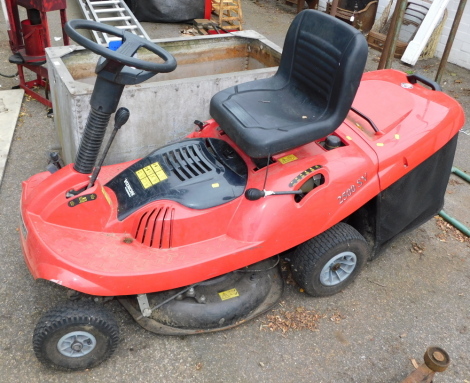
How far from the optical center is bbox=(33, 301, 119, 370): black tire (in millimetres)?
2168

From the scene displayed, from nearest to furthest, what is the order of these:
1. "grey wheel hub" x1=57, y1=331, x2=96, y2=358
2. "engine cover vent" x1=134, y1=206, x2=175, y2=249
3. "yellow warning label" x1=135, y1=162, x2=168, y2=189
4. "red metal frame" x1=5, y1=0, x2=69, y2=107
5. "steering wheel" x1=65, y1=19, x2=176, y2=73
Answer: "steering wheel" x1=65, y1=19, x2=176, y2=73 → "grey wheel hub" x1=57, y1=331, x2=96, y2=358 → "engine cover vent" x1=134, y1=206, x2=175, y2=249 → "yellow warning label" x1=135, y1=162, x2=168, y2=189 → "red metal frame" x1=5, y1=0, x2=69, y2=107

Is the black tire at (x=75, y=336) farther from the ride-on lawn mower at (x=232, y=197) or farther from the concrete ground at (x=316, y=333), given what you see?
the concrete ground at (x=316, y=333)

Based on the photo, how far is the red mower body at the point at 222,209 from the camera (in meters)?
2.19

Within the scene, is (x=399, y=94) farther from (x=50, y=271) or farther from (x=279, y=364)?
(x=50, y=271)

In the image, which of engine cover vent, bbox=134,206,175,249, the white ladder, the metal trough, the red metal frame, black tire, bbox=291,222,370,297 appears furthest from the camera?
the white ladder

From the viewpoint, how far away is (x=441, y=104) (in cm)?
288

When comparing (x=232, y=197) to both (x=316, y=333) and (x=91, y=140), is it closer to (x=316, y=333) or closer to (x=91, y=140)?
(x=91, y=140)

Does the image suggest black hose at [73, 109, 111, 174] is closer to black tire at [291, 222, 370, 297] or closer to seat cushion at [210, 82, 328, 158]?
seat cushion at [210, 82, 328, 158]

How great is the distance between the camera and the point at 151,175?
248 cm

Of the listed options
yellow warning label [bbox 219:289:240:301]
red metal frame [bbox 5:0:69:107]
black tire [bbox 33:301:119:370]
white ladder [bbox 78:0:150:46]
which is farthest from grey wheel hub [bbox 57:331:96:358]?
white ladder [bbox 78:0:150:46]

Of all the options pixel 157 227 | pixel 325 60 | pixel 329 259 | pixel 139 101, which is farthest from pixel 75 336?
pixel 325 60

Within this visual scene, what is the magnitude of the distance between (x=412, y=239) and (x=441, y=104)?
1.01 m

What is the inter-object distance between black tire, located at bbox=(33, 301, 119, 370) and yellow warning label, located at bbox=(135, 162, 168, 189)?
659 mm

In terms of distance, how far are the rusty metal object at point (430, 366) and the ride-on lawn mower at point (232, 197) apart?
699mm
